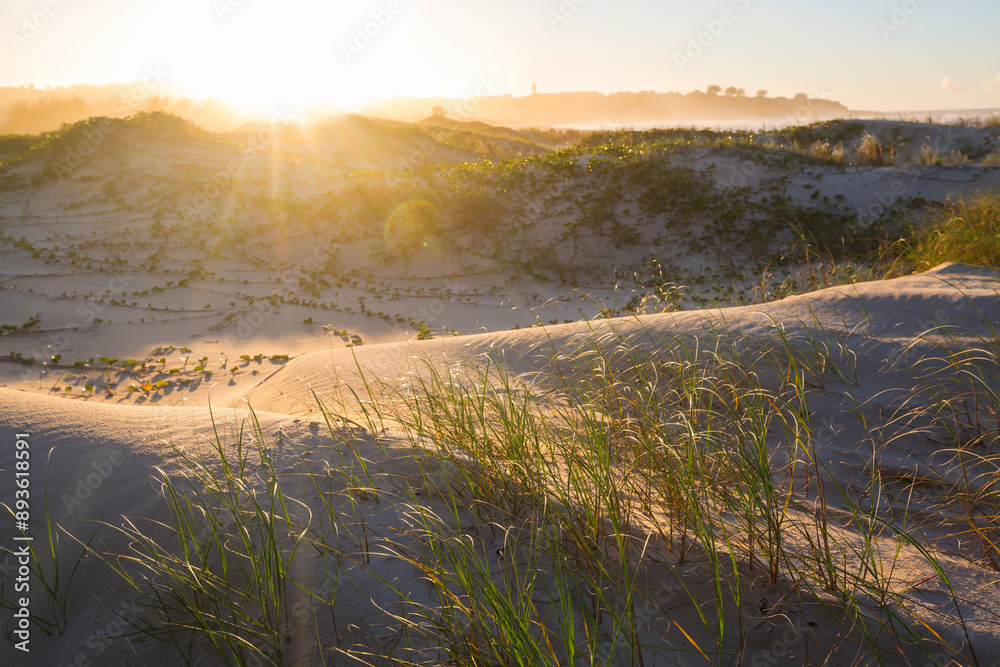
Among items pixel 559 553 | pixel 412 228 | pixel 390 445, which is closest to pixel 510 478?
pixel 559 553

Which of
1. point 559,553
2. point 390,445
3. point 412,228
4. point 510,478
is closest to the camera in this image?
point 559,553

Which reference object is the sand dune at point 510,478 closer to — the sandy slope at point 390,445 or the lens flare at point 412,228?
the sandy slope at point 390,445

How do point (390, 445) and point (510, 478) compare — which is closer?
point (510, 478)

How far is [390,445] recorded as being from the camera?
233 centimetres

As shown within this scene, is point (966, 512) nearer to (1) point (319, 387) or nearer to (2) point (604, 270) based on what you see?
(1) point (319, 387)

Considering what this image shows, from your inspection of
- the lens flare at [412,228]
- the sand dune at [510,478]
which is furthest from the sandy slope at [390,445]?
the lens flare at [412,228]

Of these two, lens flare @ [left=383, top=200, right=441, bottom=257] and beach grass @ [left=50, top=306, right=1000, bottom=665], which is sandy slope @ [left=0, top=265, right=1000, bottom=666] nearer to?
beach grass @ [left=50, top=306, right=1000, bottom=665]

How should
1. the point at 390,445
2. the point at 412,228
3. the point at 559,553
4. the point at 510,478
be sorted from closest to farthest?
1. the point at 559,553
2. the point at 510,478
3. the point at 390,445
4. the point at 412,228

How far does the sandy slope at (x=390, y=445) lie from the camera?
60.5 inches

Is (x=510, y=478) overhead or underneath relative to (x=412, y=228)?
underneath

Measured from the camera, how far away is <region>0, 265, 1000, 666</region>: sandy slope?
1.54 metres

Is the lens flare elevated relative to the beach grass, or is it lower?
elevated

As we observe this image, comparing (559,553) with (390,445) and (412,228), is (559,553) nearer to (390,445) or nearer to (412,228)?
(390,445)

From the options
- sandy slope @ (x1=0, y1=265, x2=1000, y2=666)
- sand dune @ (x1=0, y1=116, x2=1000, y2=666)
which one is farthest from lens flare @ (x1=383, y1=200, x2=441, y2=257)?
sandy slope @ (x1=0, y1=265, x2=1000, y2=666)
